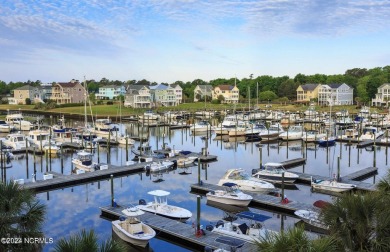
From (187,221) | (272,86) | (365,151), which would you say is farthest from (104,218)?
(272,86)

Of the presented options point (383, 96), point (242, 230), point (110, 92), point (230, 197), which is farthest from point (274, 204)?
point (110, 92)

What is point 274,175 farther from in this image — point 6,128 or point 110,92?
point 110,92

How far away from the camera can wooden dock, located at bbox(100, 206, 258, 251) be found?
2231 centimetres

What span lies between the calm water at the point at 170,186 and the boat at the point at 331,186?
803mm

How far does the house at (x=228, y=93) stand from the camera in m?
151

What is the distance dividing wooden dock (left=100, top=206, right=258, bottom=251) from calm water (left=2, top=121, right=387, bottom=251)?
62 cm

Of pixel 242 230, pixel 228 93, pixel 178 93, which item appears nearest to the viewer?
pixel 242 230

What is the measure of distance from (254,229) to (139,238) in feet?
20.9

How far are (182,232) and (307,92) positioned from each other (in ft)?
408

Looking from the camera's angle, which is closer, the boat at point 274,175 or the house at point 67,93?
the boat at point 274,175

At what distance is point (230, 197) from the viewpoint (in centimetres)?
3103

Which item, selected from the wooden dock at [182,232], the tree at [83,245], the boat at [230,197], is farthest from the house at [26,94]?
the tree at [83,245]

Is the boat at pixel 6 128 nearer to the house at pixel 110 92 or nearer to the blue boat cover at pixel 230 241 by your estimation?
the blue boat cover at pixel 230 241

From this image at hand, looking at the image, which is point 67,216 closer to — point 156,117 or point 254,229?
point 254,229
